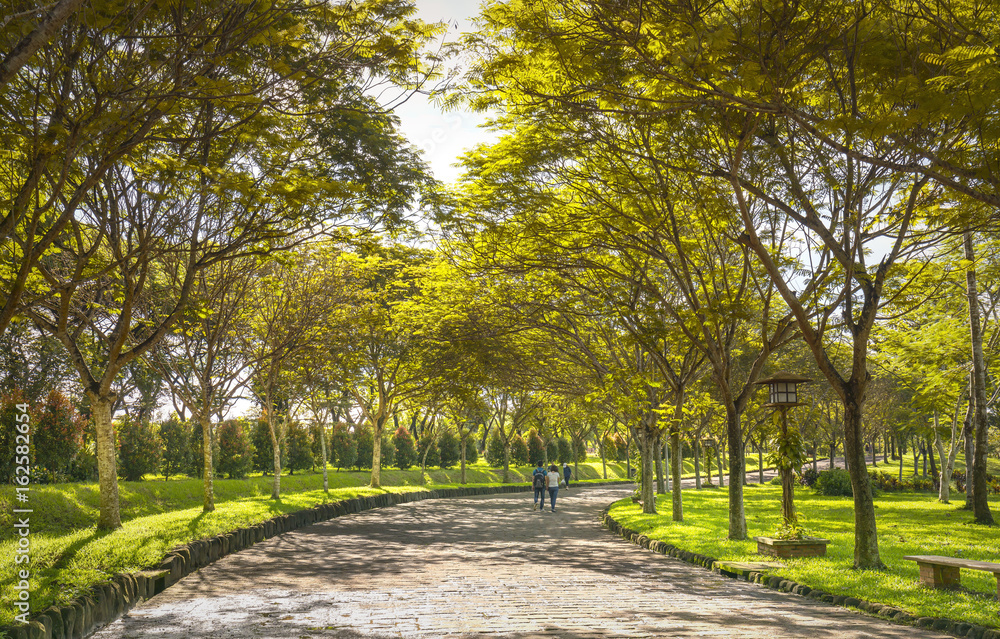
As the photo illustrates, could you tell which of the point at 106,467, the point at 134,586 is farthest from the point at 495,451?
the point at 134,586

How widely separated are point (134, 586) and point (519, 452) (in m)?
48.0

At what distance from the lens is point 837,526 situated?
18.3 meters

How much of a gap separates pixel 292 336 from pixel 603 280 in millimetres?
9259

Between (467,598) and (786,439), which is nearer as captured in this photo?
(467,598)

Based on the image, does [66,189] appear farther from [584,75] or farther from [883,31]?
[883,31]

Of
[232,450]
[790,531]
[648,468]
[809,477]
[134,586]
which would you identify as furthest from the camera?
[809,477]

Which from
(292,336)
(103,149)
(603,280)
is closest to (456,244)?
(603,280)

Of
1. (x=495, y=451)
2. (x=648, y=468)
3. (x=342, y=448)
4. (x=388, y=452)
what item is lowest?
(x=495, y=451)

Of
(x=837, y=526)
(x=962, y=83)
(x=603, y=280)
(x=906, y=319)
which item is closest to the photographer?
(x=962, y=83)

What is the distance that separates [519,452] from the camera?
55219 mm

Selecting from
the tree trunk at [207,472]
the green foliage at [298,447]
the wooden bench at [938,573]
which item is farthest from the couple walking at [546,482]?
the wooden bench at [938,573]

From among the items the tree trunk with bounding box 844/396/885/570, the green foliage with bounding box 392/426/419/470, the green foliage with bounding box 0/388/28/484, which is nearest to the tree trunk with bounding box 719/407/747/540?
the tree trunk with bounding box 844/396/885/570

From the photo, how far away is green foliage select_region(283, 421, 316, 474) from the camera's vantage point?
110ft

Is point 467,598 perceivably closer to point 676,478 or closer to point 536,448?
point 676,478
